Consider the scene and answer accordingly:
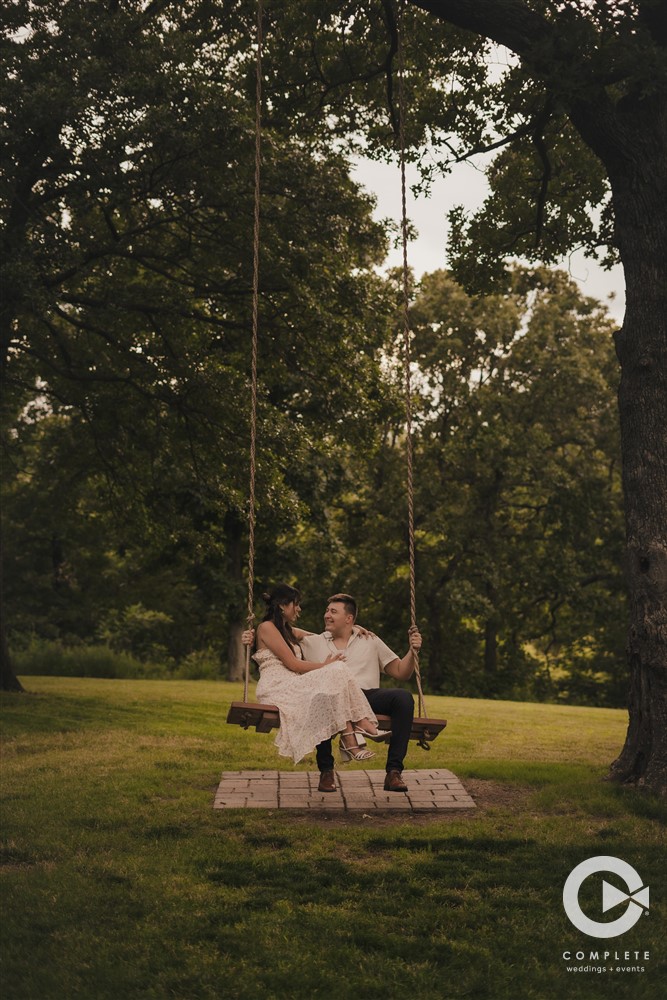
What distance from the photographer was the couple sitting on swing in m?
7.01

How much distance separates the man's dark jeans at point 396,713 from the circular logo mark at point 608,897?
158 centimetres

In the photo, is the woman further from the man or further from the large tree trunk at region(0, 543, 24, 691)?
the large tree trunk at region(0, 543, 24, 691)

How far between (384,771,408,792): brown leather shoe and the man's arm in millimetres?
652

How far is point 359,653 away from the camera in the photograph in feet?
25.1

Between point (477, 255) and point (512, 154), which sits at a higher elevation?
point (512, 154)

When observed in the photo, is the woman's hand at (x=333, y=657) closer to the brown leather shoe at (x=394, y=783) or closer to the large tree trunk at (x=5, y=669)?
the brown leather shoe at (x=394, y=783)

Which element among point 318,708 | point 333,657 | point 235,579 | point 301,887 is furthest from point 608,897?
point 235,579

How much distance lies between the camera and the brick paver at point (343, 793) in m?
7.51

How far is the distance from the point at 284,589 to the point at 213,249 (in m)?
7.99

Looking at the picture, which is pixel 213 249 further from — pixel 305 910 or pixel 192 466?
pixel 305 910

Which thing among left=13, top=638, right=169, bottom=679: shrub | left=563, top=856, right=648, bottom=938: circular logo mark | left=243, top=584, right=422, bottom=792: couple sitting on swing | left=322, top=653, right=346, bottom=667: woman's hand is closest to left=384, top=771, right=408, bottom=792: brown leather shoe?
left=243, top=584, right=422, bottom=792: couple sitting on swing

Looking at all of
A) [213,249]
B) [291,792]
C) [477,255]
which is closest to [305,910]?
[291,792]

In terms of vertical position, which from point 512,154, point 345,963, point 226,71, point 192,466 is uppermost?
point 226,71

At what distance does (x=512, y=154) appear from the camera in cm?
1243
